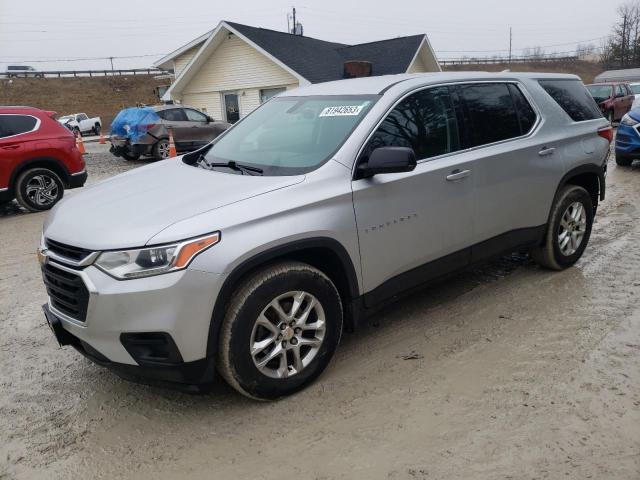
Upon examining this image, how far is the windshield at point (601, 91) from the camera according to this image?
20.7 metres

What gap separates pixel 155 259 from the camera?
261cm

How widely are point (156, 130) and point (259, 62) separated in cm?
717

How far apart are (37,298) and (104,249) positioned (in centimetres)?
278

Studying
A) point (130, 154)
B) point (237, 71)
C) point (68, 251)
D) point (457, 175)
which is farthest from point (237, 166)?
point (237, 71)

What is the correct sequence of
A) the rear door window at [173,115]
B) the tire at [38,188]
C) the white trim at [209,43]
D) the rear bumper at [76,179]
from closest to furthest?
1. the tire at [38,188]
2. the rear bumper at [76,179]
3. the rear door window at [173,115]
4. the white trim at [209,43]

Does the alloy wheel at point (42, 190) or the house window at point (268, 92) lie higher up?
the house window at point (268, 92)

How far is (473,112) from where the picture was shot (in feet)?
13.2

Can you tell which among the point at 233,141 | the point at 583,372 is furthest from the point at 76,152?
the point at 583,372

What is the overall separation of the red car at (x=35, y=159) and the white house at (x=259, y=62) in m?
11.5

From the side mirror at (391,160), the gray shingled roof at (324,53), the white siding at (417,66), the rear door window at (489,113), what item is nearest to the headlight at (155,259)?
the side mirror at (391,160)

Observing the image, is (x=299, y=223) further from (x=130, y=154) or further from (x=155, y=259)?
(x=130, y=154)

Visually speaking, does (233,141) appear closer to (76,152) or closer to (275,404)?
(275,404)

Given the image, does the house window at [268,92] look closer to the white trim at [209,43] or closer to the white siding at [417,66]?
the white trim at [209,43]

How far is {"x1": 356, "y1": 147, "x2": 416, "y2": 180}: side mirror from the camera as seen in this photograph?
3.12m
